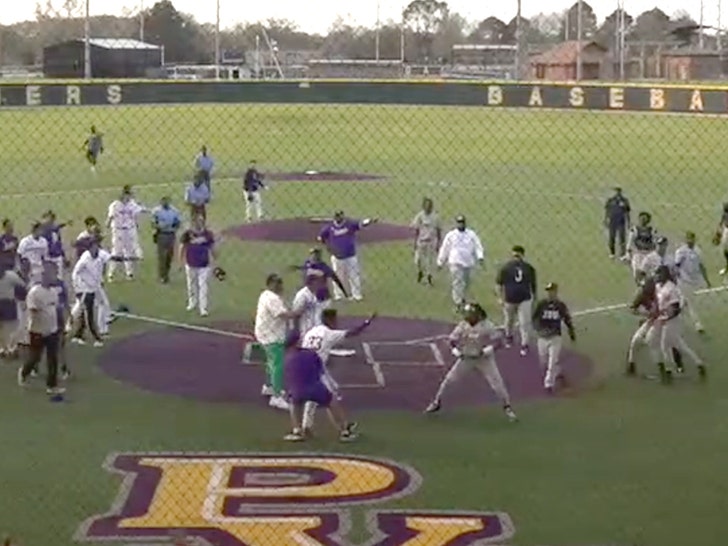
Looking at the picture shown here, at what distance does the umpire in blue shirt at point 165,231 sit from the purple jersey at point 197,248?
2.44 metres

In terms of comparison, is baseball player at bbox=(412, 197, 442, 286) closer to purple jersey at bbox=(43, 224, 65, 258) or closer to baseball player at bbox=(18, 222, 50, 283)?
purple jersey at bbox=(43, 224, 65, 258)

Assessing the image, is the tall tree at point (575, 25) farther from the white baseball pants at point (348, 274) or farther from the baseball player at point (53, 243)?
the baseball player at point (53, 243)

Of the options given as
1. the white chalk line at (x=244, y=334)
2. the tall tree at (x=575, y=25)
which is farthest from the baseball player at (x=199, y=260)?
the tall tree at (x=575, y=25)

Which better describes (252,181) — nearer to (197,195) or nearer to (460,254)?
(197,195)

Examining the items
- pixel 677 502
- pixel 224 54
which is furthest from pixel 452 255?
pixel 224 54

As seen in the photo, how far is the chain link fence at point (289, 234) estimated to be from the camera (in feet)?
42.1

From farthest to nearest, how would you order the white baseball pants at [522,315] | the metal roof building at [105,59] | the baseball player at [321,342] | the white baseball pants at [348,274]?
1. the metal roof building at [105,59]
2. the white baseball pants at [348,274]
3. the white baseball pants at [522,315]
4. the baseball player at [321,342]

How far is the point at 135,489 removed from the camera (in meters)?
12.7

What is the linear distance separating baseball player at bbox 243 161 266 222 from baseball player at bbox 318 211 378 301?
29.7 ft

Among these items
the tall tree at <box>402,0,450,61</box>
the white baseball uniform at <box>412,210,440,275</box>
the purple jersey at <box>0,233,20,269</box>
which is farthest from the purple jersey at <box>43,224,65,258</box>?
the tall tree at <box>402,0,450,61</box>

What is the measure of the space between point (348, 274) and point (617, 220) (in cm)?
694

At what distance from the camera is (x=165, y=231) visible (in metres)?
23.9

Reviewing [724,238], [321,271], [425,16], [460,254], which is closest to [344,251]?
[460,254]

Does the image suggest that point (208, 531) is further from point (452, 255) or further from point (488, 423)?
point (452, 255)
